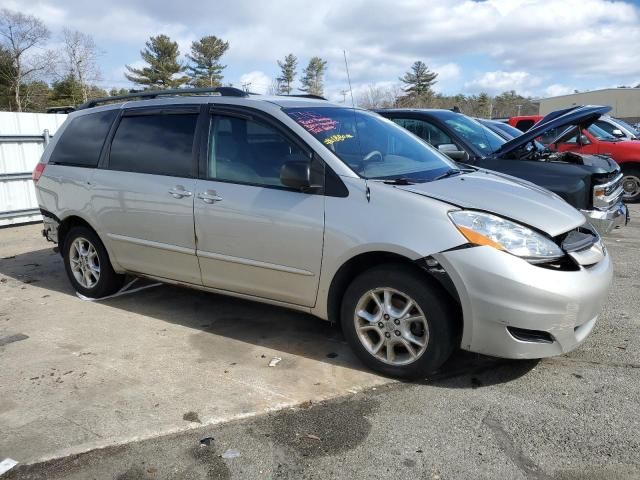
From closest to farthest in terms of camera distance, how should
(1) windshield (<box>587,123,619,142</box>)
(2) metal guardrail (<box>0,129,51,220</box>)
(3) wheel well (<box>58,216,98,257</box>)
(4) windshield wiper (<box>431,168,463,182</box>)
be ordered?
(4) windshield wiper (<box>431,168,463,182</box>) < (3) wheel well (<box>58,216,98,257</box>) < (2) metal guardrail (<box>0,129,51,220</box>) < (1) windshield (<box>587,123,619,142</box>)

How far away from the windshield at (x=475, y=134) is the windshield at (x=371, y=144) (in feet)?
9.20

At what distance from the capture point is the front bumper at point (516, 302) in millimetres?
3055

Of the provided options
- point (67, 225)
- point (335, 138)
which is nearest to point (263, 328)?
point (335, 138)

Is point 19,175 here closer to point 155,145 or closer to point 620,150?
point 155,145

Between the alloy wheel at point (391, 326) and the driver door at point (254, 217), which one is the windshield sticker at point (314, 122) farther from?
the alloy wheel at point (391, 326)

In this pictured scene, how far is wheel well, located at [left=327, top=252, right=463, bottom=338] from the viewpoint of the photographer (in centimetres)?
321

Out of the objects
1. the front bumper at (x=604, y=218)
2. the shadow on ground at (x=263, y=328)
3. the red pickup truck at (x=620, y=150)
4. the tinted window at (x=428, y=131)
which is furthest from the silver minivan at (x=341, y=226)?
the red pickup truck at (x=620, y=150)

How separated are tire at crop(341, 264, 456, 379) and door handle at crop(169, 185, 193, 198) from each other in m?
1.53

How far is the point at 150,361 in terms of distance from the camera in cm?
394

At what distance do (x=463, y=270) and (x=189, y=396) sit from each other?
1.85 m

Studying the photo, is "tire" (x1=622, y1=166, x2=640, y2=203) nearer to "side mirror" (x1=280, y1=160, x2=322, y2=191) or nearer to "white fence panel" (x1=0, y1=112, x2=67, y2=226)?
"side mirror" (x1=280, y1=160, x2=322, y2=191)

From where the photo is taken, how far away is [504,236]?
125 inches

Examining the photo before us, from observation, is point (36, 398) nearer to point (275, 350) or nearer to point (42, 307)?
point (275, 350)

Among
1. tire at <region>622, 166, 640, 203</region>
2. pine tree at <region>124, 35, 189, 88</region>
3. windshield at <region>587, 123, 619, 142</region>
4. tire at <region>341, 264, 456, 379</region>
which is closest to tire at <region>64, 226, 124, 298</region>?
tire at <region>341, 264, 456, 379</region>
